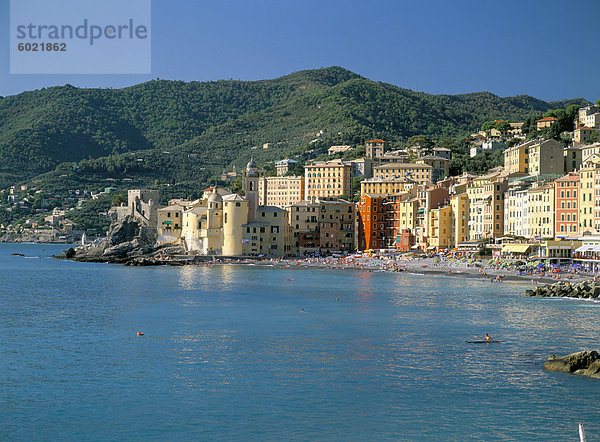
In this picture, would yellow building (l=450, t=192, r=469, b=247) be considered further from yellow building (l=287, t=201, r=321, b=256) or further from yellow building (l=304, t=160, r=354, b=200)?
yellow building (l=304, t=160, r=354, b=200)

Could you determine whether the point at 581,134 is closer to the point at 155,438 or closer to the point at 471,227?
the point at 471,227

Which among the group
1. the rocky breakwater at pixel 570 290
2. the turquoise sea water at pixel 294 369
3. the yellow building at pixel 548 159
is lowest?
the turquoise sea water at pixel 294 369

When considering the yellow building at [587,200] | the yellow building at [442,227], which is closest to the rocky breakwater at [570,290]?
the yellow building at [587,200]

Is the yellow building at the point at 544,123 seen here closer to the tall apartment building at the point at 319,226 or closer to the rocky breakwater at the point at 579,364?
the tall apartment building at the point at 319,226

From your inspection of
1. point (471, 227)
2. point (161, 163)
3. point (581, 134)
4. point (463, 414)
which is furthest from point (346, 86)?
point (463, 414)

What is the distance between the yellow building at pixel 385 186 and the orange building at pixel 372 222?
10.7m

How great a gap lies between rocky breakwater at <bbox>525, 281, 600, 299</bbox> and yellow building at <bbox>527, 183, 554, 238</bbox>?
62.5 feet

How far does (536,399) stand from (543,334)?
1092cm

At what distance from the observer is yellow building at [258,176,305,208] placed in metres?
118

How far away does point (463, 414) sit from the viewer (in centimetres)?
1939

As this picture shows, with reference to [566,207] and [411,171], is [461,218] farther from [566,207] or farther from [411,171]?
[411,171]

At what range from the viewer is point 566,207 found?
211 ft

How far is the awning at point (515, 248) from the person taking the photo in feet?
213

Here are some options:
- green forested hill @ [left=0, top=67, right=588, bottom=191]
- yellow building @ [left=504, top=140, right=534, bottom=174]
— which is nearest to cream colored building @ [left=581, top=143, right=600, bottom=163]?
yellow building @ [left=504, top=140, right=534, bottom=174]
